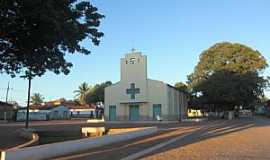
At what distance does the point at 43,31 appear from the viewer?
16000 mm

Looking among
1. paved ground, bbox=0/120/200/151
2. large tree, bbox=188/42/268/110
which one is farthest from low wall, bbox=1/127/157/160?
large tree, bbox=188/42/268/110

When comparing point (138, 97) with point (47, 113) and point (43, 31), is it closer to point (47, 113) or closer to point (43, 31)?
point (47, 113)

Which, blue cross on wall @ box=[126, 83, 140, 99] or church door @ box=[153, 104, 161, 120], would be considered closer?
church door @ box=[153, 104, 161, 120]

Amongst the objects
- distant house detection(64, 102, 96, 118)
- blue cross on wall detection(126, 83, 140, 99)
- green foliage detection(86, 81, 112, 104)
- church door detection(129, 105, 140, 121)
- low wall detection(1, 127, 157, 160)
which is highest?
green foliage detection(86, 81, 112, 104)

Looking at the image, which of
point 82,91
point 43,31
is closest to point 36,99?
point 82,91

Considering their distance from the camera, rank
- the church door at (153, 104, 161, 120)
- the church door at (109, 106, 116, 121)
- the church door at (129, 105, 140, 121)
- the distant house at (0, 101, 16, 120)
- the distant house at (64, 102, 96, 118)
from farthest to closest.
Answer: the distant house at (64, 102, 96, 118), the distant house at (0, 101, 16, 120), the church door at (109, 106, 116, 121), the church door at (129, 105, 140, 121), the church door at (153, 104, 161, 120)

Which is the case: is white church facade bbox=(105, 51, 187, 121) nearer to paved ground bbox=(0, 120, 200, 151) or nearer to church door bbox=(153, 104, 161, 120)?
church door bbox=(153, 104, 161, 120)

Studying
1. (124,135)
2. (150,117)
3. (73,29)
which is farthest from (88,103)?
(73,29)

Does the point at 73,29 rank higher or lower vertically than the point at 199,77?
lower

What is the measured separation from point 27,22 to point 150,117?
4164 cm

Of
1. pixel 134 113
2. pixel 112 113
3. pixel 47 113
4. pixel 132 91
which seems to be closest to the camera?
pixel 132 91

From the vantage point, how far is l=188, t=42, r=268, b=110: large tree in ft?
204

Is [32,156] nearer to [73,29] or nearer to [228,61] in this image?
[73,29]

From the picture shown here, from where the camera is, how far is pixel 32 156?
1263 centimetres
